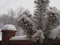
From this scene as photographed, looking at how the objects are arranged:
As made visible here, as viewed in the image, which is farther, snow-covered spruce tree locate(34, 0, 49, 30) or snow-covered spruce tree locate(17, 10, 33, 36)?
snow-covered spruce tree locate(34, 0, 49, 30)

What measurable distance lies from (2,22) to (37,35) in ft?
61.3

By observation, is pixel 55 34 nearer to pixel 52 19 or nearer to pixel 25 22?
pixel 52 19

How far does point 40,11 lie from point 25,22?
81cm

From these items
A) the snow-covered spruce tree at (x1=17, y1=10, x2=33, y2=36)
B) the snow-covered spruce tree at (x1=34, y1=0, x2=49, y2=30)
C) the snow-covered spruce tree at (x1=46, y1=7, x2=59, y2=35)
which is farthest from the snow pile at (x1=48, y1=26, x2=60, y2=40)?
the snow-covered spruce tree at (x1=17, y1=10, x2=33, y2=36)

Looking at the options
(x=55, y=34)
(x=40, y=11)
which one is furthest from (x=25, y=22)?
(x=55, y=34)

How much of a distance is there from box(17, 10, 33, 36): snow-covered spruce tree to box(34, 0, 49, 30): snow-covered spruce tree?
0.41m

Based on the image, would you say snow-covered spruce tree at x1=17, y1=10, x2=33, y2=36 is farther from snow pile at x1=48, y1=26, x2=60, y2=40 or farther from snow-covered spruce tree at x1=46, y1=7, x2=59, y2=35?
snow pile at x1=48, y1=26, x2=60, y2=40

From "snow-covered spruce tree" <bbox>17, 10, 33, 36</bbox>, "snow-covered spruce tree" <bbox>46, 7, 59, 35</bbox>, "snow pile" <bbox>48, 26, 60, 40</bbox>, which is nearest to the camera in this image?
"snow-covered spruce tree" <bbox>46, 7, 59, 35</bbox>

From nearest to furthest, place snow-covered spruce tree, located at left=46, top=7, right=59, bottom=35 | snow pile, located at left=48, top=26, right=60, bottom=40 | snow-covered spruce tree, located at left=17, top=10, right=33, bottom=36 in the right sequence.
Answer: snow-covered spruce tree, located at left=46, top=7, right=59, bottom=35 < snow-covered spruce tree, located at left=17, top=10, right=33, bottom=36 < snow pile, located at left=48, top=26, right=60, bottom=40

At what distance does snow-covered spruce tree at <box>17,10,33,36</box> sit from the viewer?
5398mm

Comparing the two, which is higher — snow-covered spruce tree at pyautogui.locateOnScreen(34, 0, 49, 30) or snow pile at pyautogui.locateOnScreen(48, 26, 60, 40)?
snow-covered spruce tree at pyautogui.locateOnScreen(34, 0, 49, 30)

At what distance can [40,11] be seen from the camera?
586 cm

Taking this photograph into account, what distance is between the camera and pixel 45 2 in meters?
5.68

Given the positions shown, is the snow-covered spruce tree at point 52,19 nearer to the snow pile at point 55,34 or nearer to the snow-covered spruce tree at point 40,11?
the snow pile at point 55,34
